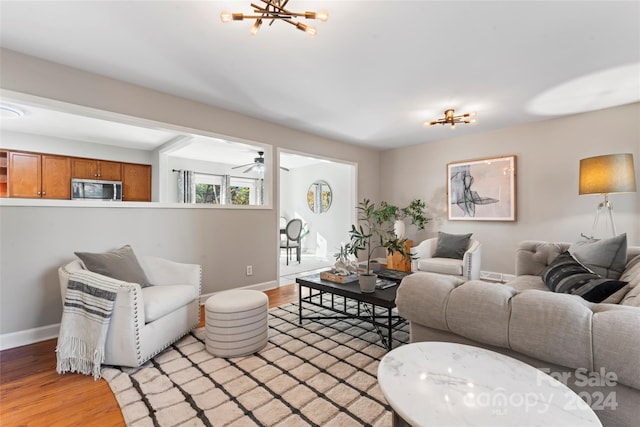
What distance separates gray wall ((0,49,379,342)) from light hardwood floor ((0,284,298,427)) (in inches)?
20.5

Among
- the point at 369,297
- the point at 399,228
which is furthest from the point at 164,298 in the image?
the point at 399,228

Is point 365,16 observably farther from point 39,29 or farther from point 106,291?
point 106,291

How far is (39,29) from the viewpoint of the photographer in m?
2.04

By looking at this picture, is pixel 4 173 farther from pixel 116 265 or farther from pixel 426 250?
pixel 426 250

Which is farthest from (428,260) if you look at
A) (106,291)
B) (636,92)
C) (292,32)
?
(106,291)

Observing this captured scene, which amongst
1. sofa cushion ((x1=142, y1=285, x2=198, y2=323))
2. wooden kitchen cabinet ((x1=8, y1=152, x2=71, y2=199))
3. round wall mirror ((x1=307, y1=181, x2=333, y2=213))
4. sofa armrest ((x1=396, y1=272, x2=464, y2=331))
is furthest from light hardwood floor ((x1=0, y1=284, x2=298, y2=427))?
round wall mirror ((x1=307, y1=181, x2=333, y2=213))

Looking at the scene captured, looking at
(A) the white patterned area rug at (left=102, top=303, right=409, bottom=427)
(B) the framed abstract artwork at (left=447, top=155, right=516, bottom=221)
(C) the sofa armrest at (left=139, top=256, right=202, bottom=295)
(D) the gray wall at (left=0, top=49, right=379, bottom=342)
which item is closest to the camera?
(A) the white patterned area rug at (left=102, top=303, right=409, bottom=427)

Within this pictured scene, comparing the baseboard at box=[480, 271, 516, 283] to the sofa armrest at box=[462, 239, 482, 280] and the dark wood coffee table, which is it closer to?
the sofa armrest at box=[462, 239, 482, 280]

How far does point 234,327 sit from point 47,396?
111 centimetres

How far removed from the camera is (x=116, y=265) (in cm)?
227

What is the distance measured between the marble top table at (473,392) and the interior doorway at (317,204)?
15.8 ft

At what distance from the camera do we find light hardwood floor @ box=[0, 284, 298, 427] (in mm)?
1488

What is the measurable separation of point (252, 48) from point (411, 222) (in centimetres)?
430

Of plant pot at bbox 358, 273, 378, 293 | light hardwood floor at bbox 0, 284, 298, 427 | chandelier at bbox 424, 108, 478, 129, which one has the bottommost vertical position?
light hardwood floor at bbox 0, 284, 298, 427
